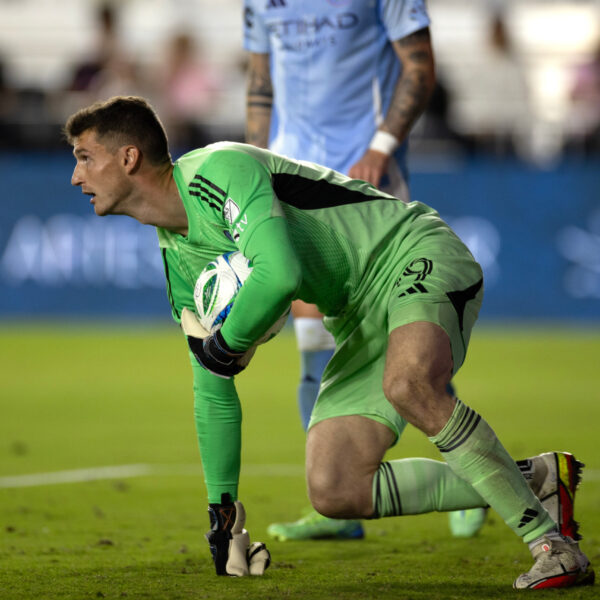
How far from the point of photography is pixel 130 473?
6.95 m

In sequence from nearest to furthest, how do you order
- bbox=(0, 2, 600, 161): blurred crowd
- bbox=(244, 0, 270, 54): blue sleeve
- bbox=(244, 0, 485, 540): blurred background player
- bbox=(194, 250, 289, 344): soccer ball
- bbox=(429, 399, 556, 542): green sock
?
bbox=(429, 399, 556, 542): green sock
bbox=(194, 250, 289, 344): soccer ball
bbox=(244, 0, 485, 540): blurred background player
bbox=(244, 0, 270, 54): blue sleeve
bbox=(0, 2, 600, 161): blurred crowd

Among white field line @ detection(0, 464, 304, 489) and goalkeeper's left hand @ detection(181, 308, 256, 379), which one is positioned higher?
goalkeeper's left hand @ detection(181, 308, 256, 379)

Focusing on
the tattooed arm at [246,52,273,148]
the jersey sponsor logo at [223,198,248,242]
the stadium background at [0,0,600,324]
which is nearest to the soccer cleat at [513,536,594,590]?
the jersey sponsor logo at [223,198,248,242]

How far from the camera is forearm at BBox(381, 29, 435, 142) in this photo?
5.84 metres

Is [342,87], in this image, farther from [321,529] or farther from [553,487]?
[553,487]

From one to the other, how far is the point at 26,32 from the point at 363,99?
51.7 feet

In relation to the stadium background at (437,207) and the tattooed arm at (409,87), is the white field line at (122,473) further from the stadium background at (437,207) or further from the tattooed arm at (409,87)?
the stadium background at (437,207)

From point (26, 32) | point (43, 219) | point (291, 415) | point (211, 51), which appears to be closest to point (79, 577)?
point (291, 415)

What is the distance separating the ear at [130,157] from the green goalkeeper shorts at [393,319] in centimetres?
95

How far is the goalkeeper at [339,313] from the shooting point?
4.15 meters

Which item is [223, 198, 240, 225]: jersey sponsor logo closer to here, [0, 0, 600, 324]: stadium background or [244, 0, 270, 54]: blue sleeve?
[244, 0, 270, 54]: blue sleeve

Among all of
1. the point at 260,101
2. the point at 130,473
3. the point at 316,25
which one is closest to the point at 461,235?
the point at 130,473

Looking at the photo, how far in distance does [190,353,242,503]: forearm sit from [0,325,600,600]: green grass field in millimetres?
334

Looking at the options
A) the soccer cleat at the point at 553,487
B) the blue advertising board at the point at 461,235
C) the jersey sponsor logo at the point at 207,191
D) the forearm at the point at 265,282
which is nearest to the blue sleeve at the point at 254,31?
the jersey sponsor logo at the point at 207,191
